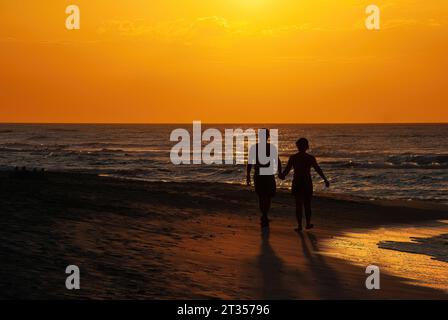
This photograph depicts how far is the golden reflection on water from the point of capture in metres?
10.1

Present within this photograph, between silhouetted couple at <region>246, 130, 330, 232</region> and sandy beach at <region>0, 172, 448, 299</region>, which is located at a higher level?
silhouetted couple at <region>246, 130, 330, 232</region>

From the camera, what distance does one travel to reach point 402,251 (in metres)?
12.4

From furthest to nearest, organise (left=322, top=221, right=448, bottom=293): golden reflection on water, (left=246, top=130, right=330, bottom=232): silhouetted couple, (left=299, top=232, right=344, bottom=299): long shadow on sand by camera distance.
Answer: (left=246, top=130, right=330, bottom=232): silhouetted couple → (left=322, top=221, right=448, bottom=293): golden reflection on water → (left=299, top=232, right=344, bottom=299): long shadow on sand

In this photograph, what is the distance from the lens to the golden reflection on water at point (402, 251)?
10.1 metres

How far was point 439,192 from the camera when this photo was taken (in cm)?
2930

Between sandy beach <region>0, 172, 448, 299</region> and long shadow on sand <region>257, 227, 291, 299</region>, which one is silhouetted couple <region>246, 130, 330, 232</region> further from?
long shadow on sand <region>257, 227, 291, 299</region>

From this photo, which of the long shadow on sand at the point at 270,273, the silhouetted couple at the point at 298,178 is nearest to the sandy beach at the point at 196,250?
the long shadow on sand at the point at 270,273

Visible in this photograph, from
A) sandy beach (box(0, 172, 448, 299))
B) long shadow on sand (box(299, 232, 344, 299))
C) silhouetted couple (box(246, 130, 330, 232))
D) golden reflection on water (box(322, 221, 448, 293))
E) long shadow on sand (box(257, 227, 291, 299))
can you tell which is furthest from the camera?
silhouetted couple (box(246, 130, 330, 232))

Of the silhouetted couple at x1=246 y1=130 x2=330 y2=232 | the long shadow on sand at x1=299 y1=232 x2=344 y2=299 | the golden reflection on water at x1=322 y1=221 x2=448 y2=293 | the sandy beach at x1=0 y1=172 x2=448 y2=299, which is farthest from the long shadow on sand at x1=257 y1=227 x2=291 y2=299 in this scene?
the silhouetted couple at x1=246 y1=130 x2=330 y2=232

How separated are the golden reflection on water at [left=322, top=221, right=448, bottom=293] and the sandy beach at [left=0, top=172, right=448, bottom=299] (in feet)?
0.07

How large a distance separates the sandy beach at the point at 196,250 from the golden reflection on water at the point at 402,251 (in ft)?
0.07

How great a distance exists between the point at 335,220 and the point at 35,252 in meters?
10.1

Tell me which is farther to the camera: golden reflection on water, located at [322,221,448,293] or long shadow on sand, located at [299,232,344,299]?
A: golden reflection on water, located at [322,221,448,293]

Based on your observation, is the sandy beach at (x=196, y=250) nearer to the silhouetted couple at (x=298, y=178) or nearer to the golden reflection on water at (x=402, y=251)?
the golden reflection on water at (x=402, y=251)
